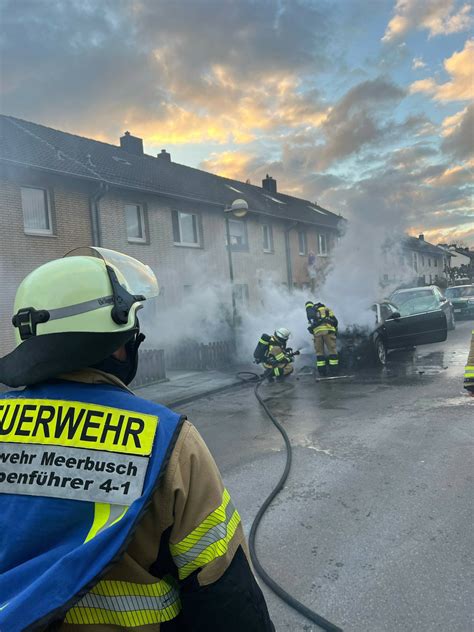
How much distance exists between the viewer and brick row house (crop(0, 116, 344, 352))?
1191 centimetres

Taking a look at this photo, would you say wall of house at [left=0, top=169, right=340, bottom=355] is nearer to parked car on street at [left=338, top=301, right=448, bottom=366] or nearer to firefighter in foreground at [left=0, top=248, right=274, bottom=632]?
parked car on street at [left=338, top=301, right=448, bottom=366]

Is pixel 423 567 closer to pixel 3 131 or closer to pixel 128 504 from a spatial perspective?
pixel 128 504

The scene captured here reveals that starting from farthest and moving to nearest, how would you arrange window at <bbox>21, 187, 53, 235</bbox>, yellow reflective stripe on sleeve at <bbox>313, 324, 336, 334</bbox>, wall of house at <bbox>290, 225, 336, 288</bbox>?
wall of house at <bbox>290, 225, 336, 288</bbox> < window at <bbox>21, 187, 53, 235</bbox> < yellow reflective stripe on sleeve at <bbox>313, 324, 336, 334</bbox>

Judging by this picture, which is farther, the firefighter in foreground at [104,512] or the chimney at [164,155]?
the chimney at [164,155]

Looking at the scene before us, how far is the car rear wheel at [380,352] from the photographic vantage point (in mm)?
11133

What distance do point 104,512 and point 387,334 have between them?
11349 millimetres

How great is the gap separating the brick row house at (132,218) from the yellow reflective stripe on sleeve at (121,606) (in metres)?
11.3

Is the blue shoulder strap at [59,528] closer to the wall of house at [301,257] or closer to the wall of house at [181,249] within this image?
the wall of house at [181,249]

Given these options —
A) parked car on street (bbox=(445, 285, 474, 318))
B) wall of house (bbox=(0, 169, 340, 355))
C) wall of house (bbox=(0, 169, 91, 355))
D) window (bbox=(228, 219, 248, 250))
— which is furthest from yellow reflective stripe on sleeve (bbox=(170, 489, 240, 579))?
parked car on street (bbox=(445, 285, 474, 318))

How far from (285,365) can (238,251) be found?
937 cm

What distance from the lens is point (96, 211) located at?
1364 cm

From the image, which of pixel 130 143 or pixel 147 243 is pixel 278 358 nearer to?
pixel 147 243

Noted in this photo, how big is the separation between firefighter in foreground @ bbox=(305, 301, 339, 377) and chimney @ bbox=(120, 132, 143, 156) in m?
12.7

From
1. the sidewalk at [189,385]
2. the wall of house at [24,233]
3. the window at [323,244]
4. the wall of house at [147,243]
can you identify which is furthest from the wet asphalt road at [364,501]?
the window at [323,244]
